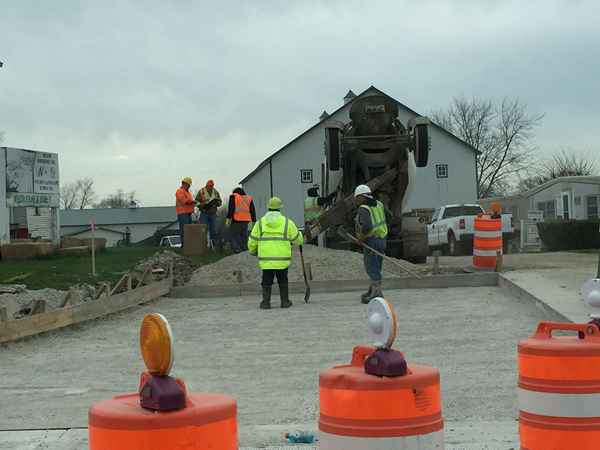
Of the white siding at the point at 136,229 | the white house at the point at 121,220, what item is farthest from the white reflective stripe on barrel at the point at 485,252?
the white siding at the point at 136,229

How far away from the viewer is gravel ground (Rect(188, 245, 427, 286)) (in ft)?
60.5

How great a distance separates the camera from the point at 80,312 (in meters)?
13.0

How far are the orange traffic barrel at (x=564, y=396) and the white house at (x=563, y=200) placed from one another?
118 ft

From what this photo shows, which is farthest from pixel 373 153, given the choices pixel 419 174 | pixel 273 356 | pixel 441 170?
pixel 441 170

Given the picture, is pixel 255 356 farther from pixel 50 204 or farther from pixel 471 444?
pixel 50 204

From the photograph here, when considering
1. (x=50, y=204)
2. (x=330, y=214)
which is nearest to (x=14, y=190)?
(x=50, y=204)

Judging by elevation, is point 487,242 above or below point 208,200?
below

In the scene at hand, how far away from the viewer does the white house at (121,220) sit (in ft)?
341

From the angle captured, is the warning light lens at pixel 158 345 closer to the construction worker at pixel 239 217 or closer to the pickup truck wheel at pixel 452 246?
the construction worker at pixel 239 217

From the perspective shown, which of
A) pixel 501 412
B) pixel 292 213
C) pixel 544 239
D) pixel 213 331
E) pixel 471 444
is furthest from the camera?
pixel 292 213

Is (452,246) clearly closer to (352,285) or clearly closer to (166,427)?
(352,285)

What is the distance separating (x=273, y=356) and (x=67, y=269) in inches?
317

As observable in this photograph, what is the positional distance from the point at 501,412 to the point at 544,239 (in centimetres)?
2599

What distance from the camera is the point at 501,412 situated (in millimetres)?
7398
